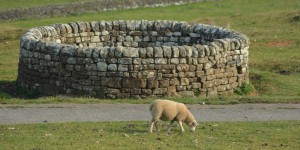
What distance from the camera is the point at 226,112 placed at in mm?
19828

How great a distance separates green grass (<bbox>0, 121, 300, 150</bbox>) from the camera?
15.3 metres

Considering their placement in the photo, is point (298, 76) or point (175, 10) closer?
point (298, 76)

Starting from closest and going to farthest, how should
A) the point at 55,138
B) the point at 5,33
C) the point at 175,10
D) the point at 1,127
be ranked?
the point at 55,138 < the point at 1,127 < the point at 5,33 < the point at 175,10

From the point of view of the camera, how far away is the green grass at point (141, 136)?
15.3 m

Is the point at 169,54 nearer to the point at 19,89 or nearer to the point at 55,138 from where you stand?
the point at 19,89

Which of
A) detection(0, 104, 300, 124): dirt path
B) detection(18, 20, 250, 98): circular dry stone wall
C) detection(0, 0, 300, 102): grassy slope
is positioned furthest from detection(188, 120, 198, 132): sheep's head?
detection(18, 20, 250, 98): circular dry stone wall

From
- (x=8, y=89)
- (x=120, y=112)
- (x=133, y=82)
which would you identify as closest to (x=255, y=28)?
(x=8, y=89)

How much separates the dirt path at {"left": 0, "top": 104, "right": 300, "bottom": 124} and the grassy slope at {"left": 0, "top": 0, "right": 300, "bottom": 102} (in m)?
1.47

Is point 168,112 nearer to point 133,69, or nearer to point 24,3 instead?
point 133,69

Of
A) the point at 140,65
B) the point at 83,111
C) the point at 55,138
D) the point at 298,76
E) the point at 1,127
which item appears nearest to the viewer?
the point at 55,138

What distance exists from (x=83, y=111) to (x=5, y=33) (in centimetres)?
1952

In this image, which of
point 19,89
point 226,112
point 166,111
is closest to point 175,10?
point 19,89

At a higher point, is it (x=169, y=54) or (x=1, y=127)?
(x=169, y=54)

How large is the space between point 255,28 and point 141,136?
26.4 metres
